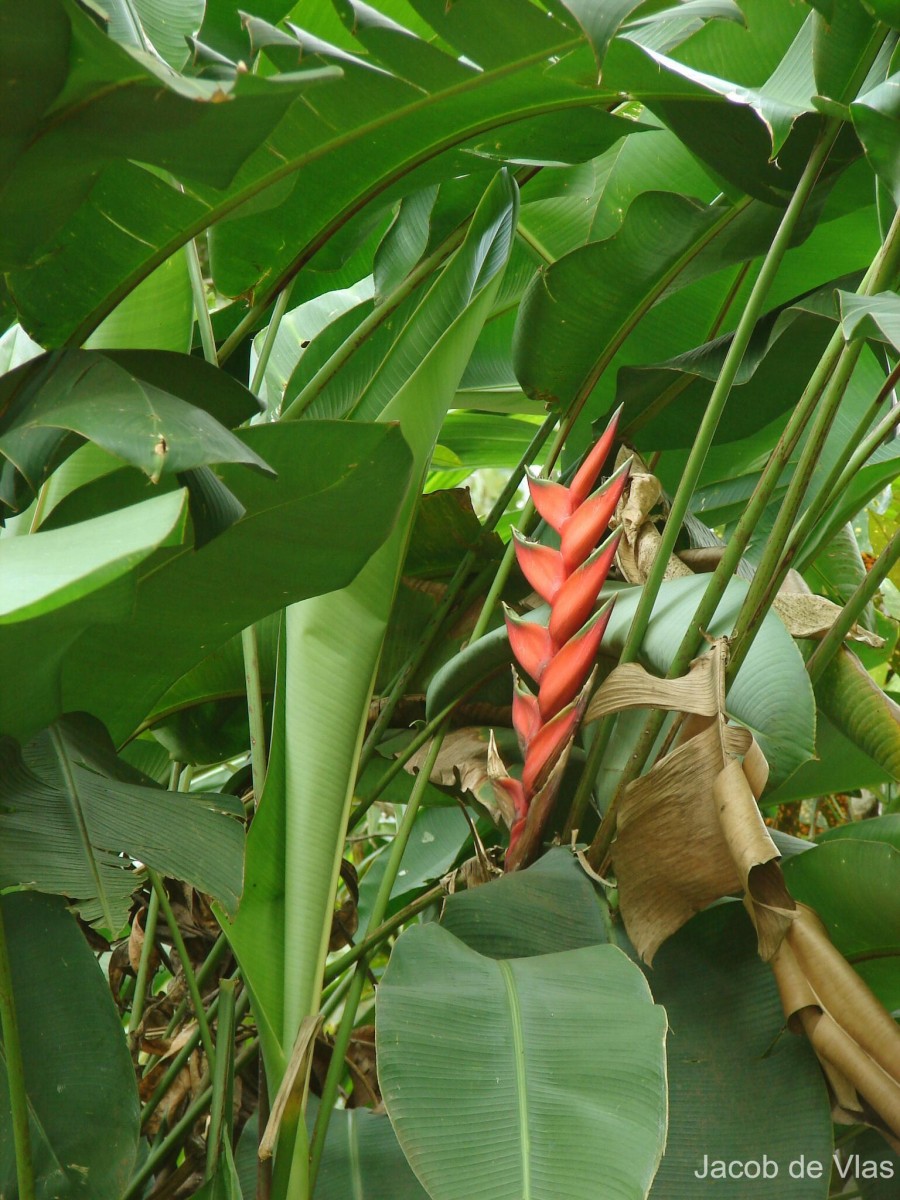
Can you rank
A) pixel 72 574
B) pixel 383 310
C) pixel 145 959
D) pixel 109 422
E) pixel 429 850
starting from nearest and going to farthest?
1. pixel 72 574
2. pixel 109 422
3. pixel 145 959
4. pixel 383 310
5. pixel 429 850

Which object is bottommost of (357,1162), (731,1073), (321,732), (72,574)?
(357,1162)

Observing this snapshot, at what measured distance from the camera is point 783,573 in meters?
0.61

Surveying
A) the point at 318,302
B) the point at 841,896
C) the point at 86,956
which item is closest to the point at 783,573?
the point at 841,896

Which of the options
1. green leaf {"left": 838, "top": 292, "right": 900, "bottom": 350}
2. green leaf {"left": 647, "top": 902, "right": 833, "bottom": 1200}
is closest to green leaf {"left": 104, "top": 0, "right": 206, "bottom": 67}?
green leaf {"left": 838, "top": 292, "right": 900, "bottom": 350}

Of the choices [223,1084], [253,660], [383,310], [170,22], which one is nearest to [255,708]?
[253,660]

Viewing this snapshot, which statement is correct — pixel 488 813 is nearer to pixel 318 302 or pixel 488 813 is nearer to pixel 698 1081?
pixel 698 1081

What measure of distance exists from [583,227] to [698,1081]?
77cm

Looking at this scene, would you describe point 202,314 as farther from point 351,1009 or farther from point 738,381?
point 351,1009

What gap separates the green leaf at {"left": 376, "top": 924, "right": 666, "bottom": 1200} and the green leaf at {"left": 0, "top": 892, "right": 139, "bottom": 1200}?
0.22m

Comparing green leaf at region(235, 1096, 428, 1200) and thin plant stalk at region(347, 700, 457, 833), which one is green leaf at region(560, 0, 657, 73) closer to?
thin plant stalk at region(347, 700, 457, 833)

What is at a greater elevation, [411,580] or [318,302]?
[318,302]

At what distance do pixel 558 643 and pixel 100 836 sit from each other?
0.29 meters

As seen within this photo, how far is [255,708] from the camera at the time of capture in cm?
76

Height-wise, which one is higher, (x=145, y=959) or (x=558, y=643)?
(x=558, y=643)
